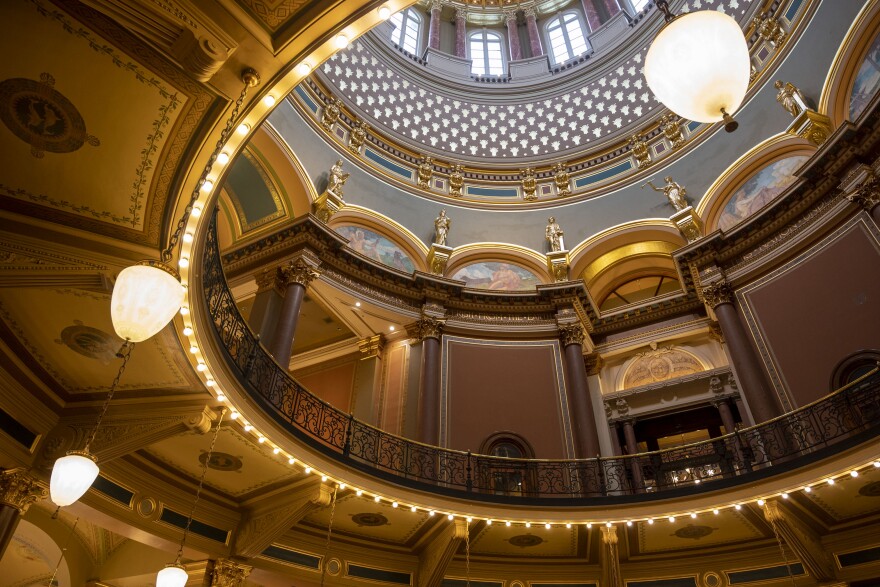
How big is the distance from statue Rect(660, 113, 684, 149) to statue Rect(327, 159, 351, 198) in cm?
866

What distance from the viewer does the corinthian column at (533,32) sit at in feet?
68.1

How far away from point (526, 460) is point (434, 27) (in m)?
17.0

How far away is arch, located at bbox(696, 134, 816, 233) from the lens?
41.0 ft

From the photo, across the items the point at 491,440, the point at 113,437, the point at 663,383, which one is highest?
the point at 663,383

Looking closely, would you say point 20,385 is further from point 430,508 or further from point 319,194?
point 319,194

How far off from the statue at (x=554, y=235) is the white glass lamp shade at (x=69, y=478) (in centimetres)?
1213

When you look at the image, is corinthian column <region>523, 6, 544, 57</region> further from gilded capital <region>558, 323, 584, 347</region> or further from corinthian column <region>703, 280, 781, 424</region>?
corinthian column <region>703, 280, 781, 424</region>

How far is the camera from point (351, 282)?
504 inches

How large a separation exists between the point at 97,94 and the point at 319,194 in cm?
899

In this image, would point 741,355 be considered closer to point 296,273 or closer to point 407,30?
point 296,273

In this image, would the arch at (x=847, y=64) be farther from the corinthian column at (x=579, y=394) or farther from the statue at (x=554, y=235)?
the corinthian column at (x=579, y=394)

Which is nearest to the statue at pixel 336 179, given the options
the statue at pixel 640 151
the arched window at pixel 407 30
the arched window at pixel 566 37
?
the arched window at pixel 407 30

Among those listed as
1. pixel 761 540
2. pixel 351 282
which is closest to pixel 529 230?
pixel 351 282

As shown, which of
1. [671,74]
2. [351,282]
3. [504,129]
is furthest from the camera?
[504,129]
